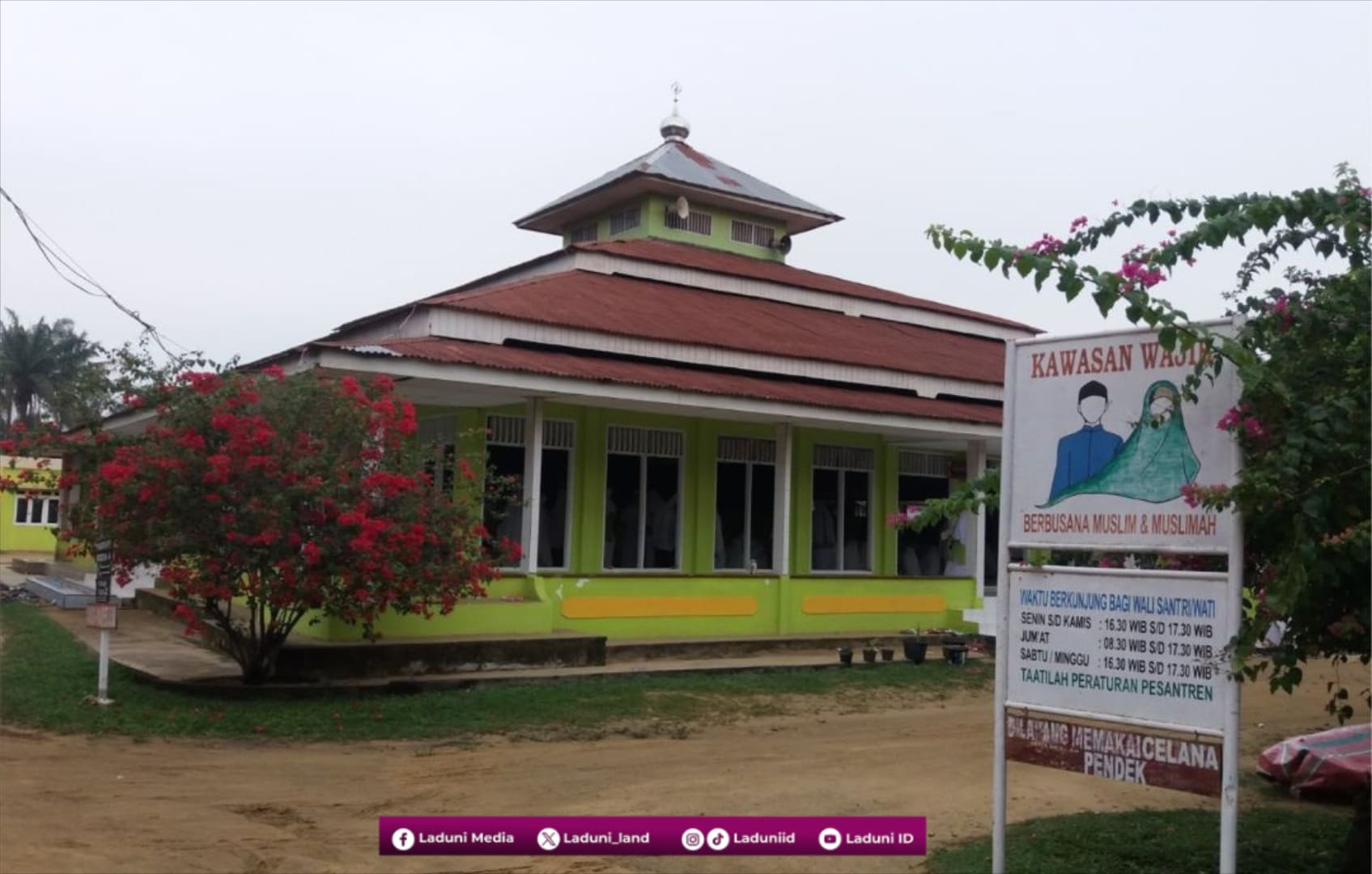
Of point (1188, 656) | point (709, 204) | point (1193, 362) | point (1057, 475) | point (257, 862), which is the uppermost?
point (709, 204)

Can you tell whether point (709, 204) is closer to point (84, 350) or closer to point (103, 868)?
point (103, 868)

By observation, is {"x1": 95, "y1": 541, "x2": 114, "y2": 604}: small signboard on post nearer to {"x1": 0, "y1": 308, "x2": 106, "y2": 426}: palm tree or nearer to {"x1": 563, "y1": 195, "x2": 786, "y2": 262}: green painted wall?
{"x1": 563, "y1": 195, "x2": 786, "y2": 262}: green painted wall

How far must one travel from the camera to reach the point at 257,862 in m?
7.11

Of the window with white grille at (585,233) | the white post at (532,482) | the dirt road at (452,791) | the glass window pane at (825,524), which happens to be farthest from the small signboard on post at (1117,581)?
the window with white grille at (585,233)

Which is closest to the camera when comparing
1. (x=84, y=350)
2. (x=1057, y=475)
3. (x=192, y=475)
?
(x=1057, y=475)

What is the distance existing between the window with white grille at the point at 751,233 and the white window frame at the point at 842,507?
24.0 ft

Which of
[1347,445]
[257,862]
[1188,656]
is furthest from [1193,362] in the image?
[257,862]

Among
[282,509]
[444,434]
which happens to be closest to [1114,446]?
[282,509]

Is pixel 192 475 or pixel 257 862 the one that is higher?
pixel 192 475

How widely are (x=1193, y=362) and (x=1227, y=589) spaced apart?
1043 mm

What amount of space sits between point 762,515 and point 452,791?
10.9 meters

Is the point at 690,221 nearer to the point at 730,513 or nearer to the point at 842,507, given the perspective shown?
the point at 842,507

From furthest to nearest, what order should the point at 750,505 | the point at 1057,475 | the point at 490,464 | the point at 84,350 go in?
1. the point at 84,350
2. the point at 750,505
3. the point at 490,464
4. the point at 1057,475

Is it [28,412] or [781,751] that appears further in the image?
[28,412]
